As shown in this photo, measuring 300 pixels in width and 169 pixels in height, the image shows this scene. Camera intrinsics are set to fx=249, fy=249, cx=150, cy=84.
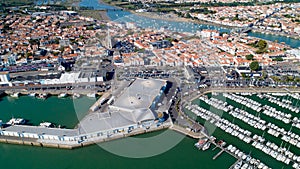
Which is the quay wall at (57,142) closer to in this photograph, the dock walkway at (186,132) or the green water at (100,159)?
the green water at (100,159)

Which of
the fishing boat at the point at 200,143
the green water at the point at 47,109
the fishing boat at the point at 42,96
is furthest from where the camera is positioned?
the fishing boat at the point at 42,96

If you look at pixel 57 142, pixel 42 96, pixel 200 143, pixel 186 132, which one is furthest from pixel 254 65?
pixel 42 96

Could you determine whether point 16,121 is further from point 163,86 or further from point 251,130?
point 251,130

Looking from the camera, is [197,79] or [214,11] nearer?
[197,79]

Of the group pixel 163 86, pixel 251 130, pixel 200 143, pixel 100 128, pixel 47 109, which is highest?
pixel 163 86

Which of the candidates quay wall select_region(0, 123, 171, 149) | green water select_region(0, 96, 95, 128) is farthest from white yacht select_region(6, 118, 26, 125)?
quay wall select_region(0, 123, 171, 149)

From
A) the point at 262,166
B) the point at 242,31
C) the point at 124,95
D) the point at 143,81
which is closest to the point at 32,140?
the point at 124,95

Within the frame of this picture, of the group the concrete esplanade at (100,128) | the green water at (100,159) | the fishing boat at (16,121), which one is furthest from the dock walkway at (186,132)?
the fishing boat at (16,121)

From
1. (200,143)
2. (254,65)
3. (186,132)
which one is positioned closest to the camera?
(200,143)

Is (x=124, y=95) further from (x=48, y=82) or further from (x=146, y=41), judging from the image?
(x=146, y=41)
